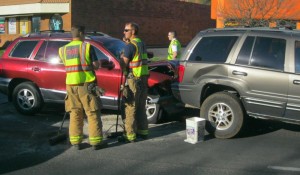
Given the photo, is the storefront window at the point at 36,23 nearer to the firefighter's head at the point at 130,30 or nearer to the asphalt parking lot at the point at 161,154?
the asphalt parking lot at the point at 161,154

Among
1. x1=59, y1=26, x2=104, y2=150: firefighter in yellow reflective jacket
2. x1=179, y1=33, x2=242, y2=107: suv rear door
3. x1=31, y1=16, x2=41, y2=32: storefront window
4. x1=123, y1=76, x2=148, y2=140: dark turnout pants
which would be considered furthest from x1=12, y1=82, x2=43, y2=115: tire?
x1=31, y1=16, x2=41, y2=32: storefront window

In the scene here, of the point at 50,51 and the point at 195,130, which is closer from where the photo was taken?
the point at 195,130

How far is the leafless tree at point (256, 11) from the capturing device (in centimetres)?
1426

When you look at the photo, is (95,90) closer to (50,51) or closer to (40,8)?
(50,51)

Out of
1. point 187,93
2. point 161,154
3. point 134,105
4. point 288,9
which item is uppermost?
point 288,9

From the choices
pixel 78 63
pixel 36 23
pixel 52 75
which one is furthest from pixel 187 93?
pixel 36 23

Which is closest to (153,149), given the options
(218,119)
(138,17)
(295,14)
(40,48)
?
(218,119)

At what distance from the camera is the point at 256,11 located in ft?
47.6

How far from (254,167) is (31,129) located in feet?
13.5

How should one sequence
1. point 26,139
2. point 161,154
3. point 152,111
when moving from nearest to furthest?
point 161,154 → point 26,139 → point 152,111

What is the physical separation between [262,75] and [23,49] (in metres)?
5.16

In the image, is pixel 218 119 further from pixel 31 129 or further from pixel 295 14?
pixel 295 14

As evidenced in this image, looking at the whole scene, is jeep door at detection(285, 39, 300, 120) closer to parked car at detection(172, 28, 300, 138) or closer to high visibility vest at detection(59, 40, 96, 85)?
parked car at detection(172, 28, 300, 138)

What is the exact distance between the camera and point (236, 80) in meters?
6.97
